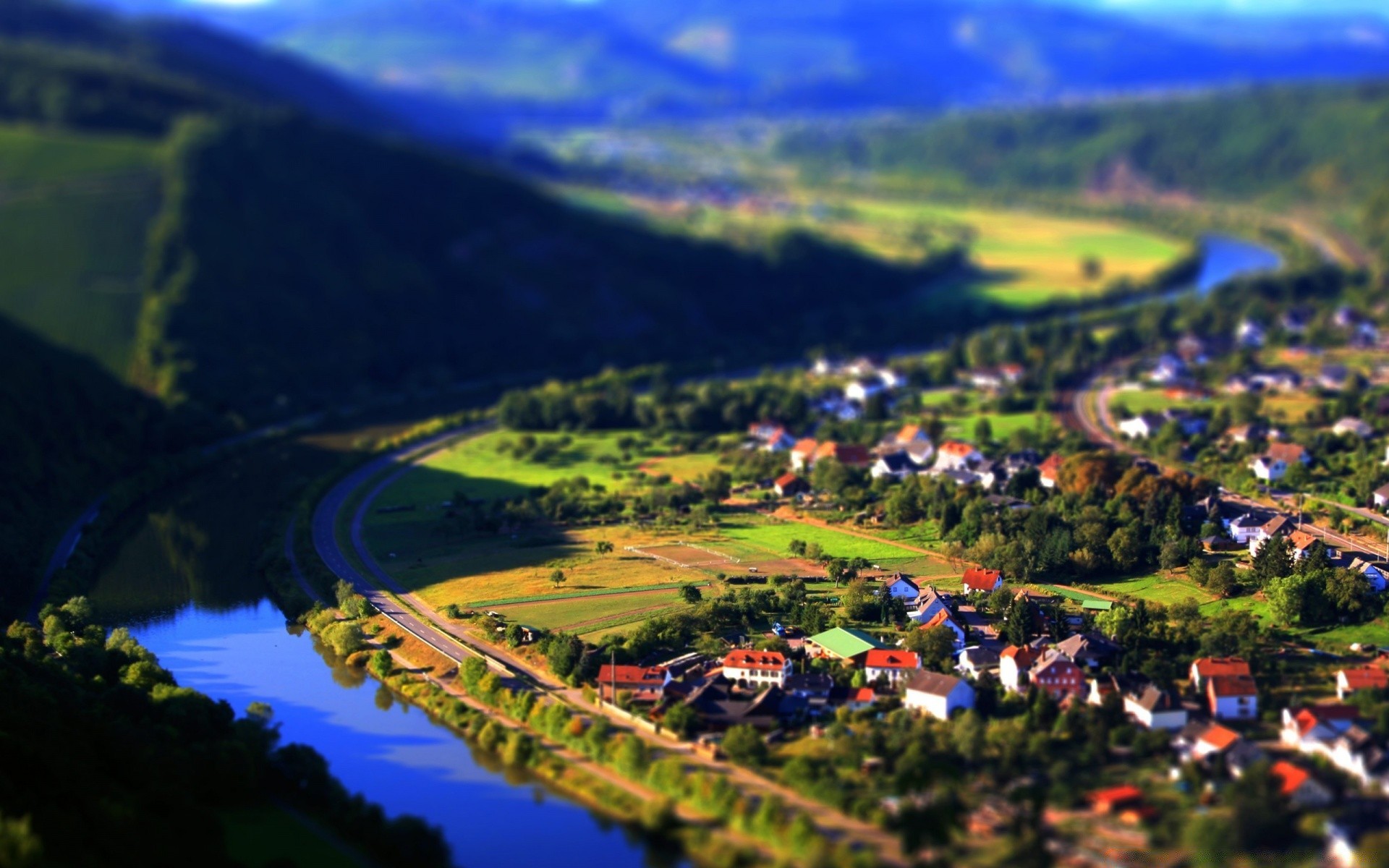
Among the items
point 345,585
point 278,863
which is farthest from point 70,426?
point 278,863

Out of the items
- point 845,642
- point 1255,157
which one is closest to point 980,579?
point 845,642

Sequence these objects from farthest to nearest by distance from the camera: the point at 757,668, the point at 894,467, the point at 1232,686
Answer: the point at 894,467 < the point at 757,668 < the point at 1232,686

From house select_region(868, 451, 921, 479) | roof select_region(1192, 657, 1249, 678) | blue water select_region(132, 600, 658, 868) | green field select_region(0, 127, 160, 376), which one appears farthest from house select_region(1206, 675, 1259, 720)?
green field select_region(0, 127, 160, 376)

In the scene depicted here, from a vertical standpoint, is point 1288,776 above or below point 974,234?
below

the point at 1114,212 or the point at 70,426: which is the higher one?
the point at 1114,212

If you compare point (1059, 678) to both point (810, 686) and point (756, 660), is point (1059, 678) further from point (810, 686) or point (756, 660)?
point (756, 660)

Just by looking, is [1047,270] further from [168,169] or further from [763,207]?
[168,169]
